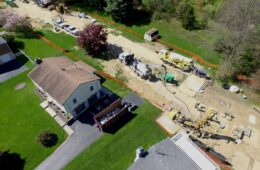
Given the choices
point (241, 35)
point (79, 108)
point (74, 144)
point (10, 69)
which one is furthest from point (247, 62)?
point (10, 69)

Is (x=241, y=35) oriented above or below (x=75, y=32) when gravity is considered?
above

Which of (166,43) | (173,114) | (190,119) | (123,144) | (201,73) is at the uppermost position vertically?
(166,43)

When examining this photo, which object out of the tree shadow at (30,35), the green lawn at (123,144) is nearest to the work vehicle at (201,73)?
the green lawn at (123,144)

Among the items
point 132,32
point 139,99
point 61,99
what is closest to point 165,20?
point 132,32

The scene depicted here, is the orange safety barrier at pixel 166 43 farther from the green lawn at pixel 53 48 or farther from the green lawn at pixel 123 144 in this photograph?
the green lawn at pixel 123 144

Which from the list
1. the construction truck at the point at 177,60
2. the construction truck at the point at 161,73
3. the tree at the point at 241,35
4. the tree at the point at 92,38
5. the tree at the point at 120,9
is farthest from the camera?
the tree at the point at 120,9

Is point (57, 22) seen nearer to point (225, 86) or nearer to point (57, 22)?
point (57, 22)
